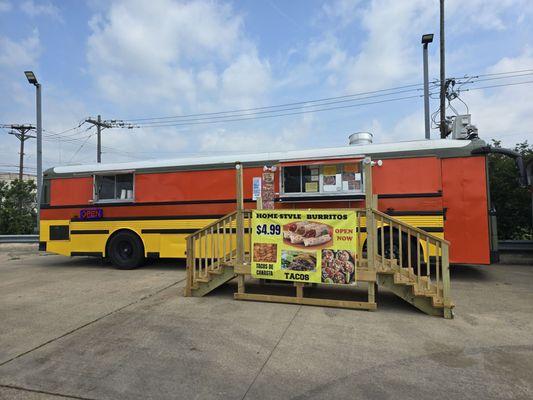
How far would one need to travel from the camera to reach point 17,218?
53.3ft

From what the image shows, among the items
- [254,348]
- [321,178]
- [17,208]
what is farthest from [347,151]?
[17,208]

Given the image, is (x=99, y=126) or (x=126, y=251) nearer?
(x=126, y=251)

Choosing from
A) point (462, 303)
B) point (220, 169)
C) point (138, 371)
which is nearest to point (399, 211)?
point (462, 303)

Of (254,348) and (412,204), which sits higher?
(412,204)

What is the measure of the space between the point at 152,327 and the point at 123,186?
558 centimetres

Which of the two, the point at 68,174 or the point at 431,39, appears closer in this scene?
the point at 68,174

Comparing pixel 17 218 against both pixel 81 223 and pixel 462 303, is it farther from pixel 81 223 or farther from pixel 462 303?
pixel 462 303

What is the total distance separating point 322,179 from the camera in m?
7.73

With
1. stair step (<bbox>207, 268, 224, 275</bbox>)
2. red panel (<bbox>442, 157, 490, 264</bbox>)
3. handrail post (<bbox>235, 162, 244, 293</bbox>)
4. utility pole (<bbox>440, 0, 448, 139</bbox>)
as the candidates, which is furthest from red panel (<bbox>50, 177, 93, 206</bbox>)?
utility pole (<bbox>440, 0, 448, 139</bbox>)

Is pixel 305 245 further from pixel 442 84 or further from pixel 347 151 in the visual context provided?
pixel 442 84

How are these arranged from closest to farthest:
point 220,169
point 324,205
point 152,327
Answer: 1. point 152,327
2. point 324,205
3. point 220,169

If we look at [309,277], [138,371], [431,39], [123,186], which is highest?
[431,39]

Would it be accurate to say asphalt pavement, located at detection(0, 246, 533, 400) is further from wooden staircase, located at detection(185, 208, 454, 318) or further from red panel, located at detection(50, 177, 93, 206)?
red panel, located at detection(50, 177, 93, 206)

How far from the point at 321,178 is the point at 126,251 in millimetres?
5251
